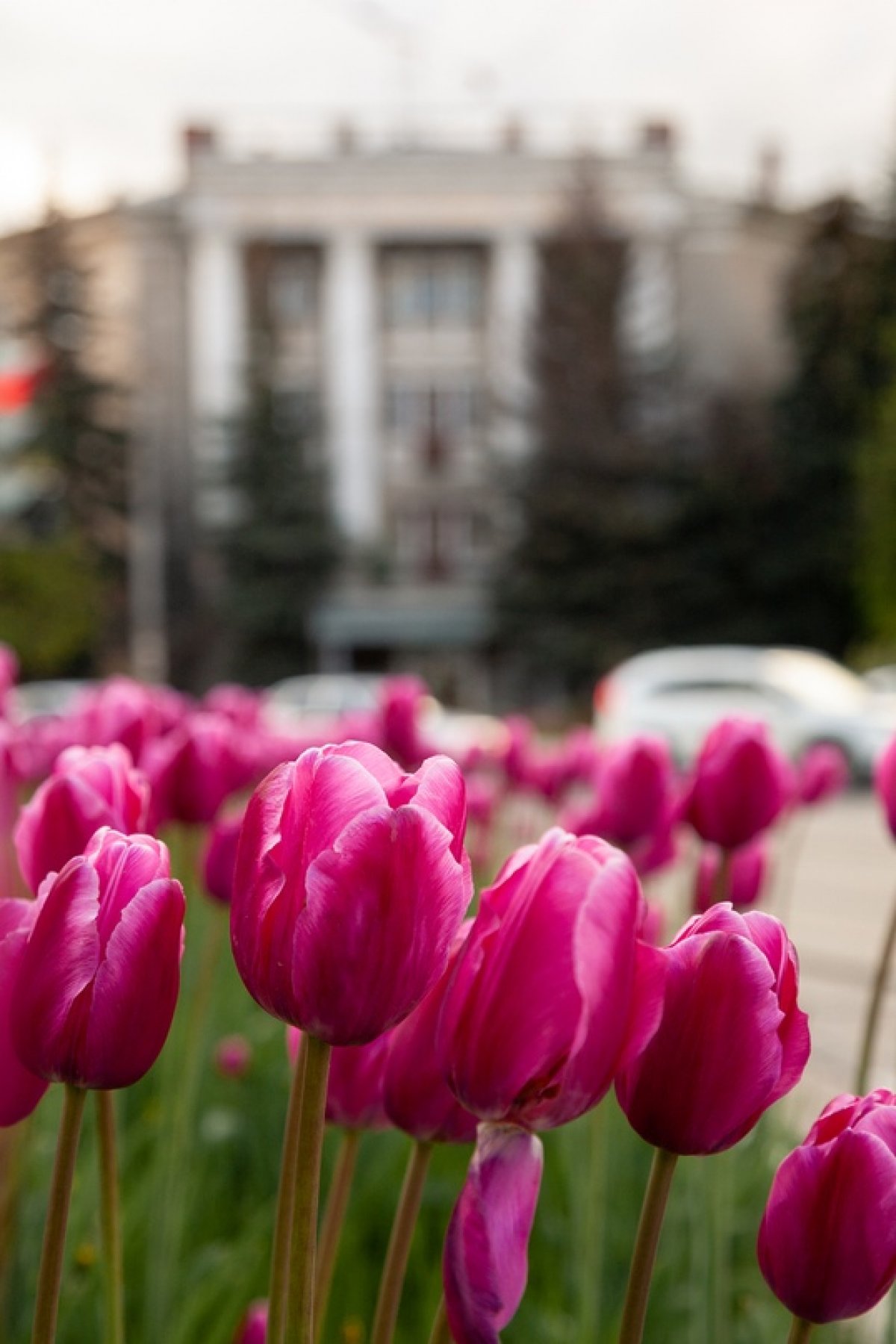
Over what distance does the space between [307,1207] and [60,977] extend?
0.14 meters

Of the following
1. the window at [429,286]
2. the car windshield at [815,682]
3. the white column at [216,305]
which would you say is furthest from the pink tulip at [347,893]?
the window at [429,286]

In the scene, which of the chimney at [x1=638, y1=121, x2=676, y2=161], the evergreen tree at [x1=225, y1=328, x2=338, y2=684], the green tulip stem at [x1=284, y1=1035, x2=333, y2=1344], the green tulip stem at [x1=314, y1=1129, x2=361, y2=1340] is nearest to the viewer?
the green tulip stem at [x1=284, y1=1035, x2=333, y2=1344]

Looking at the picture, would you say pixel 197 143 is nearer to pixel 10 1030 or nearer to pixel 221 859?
pixel 221 859

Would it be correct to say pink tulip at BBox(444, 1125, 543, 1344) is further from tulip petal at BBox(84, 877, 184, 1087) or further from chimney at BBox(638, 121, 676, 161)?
chimney at BBox(638, 121, 676, 161)

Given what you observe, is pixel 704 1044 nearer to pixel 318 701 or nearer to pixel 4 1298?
pixel 4 1298

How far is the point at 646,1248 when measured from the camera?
2.10 feet

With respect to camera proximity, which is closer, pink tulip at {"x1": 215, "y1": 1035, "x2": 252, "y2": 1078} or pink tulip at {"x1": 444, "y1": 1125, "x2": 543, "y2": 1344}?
pink tulip at {"x1": 444, "y1": 1125, "x2": 543, "y2": 1344}

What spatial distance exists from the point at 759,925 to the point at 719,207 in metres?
41.4

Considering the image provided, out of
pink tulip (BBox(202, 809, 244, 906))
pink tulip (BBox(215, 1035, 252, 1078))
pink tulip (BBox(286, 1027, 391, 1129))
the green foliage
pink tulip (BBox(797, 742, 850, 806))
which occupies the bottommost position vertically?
the green foliage

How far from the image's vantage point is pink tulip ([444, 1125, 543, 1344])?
0.62m

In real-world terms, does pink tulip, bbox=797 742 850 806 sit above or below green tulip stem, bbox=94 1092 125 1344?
below

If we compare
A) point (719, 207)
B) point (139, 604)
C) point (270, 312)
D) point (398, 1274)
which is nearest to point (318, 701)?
point (139, 604)

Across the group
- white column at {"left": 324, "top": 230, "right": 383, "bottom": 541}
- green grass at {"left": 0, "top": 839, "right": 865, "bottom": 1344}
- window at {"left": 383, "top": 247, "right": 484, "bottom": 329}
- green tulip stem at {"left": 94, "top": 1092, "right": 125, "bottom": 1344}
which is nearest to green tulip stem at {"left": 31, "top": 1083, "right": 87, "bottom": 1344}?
green tulip stem at {"left": 94, "top": 1092, "right": 125, "bottom": 1344}

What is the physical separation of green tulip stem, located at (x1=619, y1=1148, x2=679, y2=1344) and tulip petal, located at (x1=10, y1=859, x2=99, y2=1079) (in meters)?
0.22
